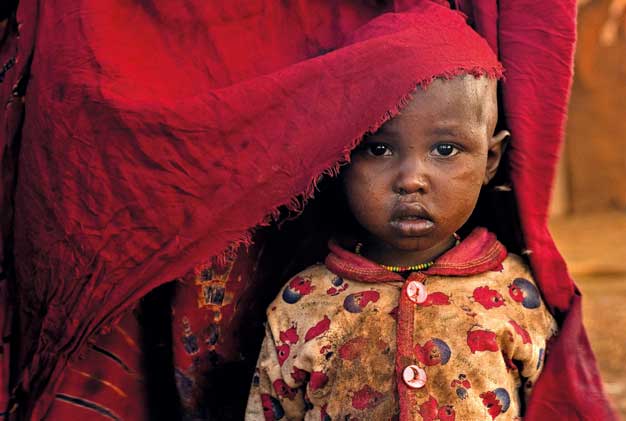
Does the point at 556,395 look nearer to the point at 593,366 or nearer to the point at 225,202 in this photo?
the point at 593,366

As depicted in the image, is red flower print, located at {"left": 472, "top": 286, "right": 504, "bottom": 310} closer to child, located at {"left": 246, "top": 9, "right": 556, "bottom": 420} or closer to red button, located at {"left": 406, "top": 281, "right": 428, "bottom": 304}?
child, located at {"left": 246, "top": 9, "right": 556, "bottom": 420}

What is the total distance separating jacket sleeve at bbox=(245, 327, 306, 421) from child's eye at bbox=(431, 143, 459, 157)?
588 millimetres

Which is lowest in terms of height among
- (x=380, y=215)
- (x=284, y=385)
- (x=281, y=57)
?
(x=284, y=385)

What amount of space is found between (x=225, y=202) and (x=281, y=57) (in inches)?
15.0

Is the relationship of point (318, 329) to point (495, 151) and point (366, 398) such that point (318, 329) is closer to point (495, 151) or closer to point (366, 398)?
point (366, 398)

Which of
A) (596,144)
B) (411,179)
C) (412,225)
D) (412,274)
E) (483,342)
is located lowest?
(596,144)

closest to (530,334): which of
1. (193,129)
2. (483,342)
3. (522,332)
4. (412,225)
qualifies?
(522,332)

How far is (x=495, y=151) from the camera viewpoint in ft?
7.36

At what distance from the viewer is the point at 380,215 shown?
82.7 inches

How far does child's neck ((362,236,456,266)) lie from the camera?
88.7 inches

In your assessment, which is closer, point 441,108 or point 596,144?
point 441,108

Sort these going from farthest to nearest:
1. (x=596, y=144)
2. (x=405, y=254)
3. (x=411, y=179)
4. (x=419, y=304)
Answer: (x=596, y=144), (x=405, y=254), (x=419, y=304), (x=411, y=179)

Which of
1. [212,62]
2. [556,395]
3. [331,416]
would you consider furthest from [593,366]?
[212,62]

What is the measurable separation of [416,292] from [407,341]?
0.12 m
